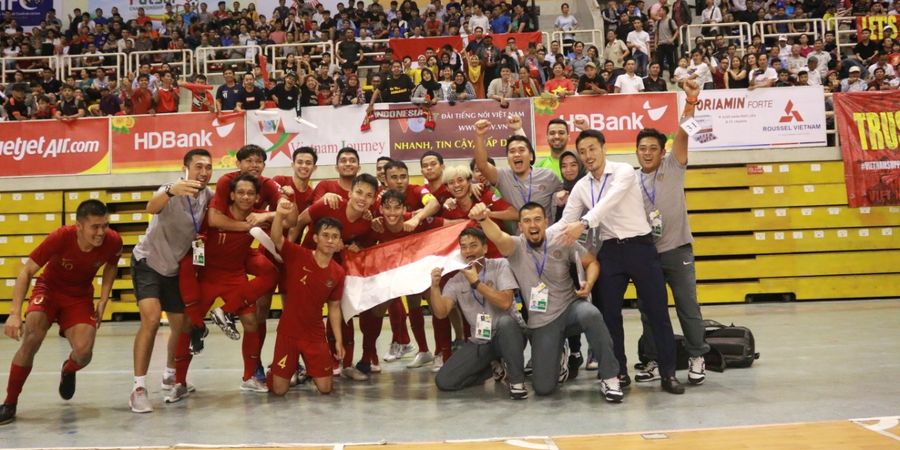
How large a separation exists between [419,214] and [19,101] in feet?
35.3

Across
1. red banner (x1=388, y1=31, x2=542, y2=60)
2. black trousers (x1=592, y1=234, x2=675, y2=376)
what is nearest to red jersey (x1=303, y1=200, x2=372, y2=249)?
black trousers (x1=592, y1=234, x2=675, y2=376)

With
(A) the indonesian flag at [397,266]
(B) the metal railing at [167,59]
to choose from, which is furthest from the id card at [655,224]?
(B) the metal railing at [167,59]

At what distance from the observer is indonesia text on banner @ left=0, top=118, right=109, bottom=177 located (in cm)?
1207

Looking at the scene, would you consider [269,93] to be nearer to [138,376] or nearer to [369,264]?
[369,264]

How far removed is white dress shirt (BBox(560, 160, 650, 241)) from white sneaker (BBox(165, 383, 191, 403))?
315 centimetres

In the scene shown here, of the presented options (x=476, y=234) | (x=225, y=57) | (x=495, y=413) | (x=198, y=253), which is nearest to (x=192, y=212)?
(x=198, y=253)

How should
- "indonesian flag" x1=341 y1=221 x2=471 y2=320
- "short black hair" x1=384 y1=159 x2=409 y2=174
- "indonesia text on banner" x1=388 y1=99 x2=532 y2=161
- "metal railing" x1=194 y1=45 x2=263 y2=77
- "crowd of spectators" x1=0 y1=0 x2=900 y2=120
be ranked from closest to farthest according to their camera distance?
1. "indonesian flag" x1=341 y1=221 x2=471 y2=320
2. "short black hair" x1=384 y1=159 x2=409 y2=174
3. "indonesia text on banner" x1=388 y1=99 x2=532 y2=161
4. "crowd of spectators" x1=0 y1=0 x2=900 y2=120
5. "metal railing" x1=194 y1=45 x2=263 y2=77

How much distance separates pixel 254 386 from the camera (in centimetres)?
584

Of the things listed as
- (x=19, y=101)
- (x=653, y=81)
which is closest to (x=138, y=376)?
(x=653, y=81)

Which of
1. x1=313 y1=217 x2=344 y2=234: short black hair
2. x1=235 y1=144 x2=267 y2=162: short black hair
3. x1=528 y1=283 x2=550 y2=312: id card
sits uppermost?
x1=235 y1=144 x2=267 y2=162: short black hair

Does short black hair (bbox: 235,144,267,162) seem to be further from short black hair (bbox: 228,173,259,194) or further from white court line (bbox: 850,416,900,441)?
white court line (bbox: 850,416,900,441)

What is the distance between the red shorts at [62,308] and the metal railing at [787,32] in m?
12.8

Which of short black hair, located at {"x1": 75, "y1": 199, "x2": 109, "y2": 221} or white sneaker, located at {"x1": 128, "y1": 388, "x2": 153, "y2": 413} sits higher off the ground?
short black hair, located at {"x1": 75, "y1": 199, "x2": 109, "y2": 221}

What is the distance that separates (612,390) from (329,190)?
283 centimetres
